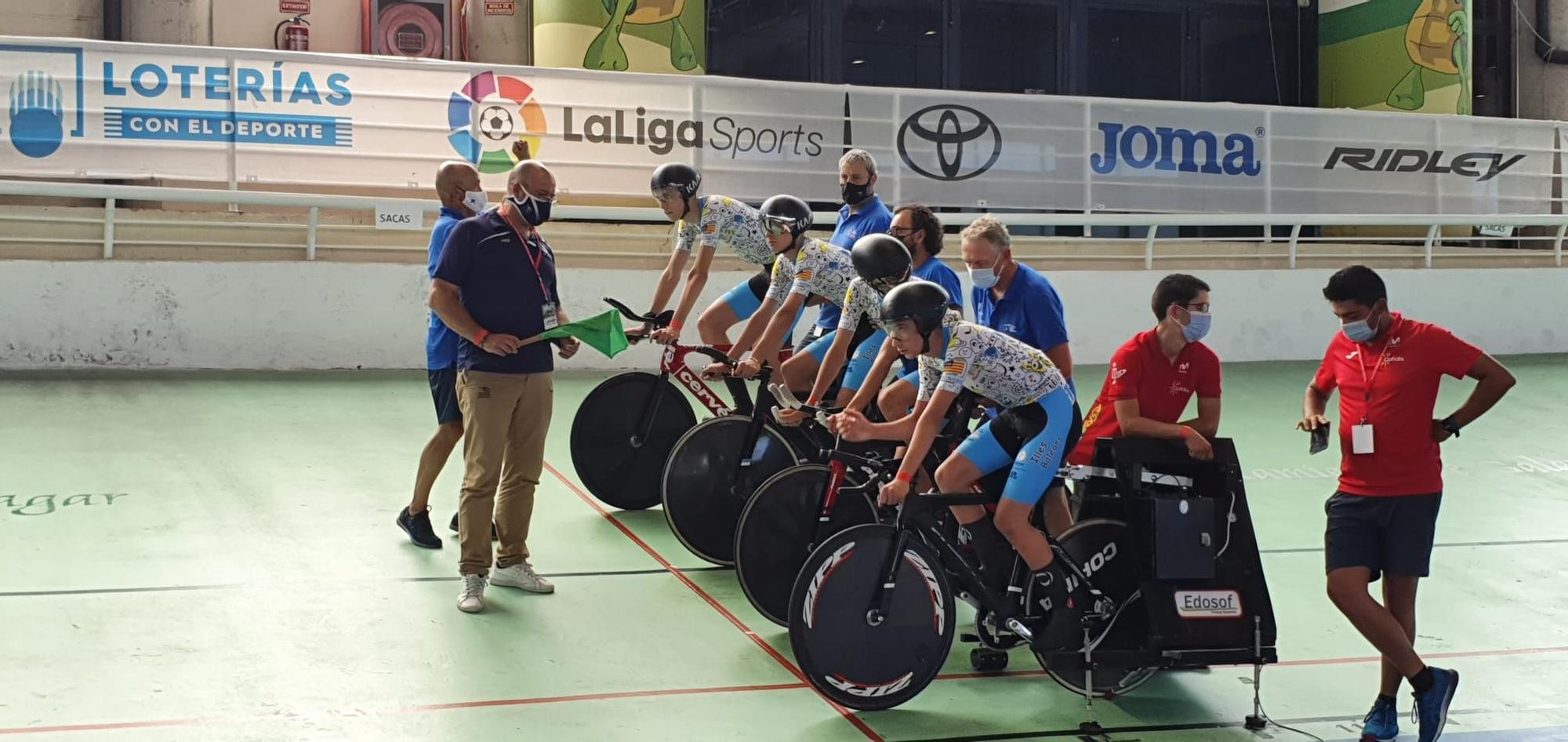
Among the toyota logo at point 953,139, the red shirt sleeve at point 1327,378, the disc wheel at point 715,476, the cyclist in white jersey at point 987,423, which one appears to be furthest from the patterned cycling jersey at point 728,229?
the toyota logo at point 953,139

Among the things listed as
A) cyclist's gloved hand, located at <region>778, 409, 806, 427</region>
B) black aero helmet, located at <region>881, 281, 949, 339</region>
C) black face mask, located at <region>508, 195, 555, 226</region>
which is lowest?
cyclist's gloved hand, located at <region>778, 409, 806, 427</region>

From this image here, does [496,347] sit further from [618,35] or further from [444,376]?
[618,35]

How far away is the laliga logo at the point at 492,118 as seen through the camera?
39.5 ft

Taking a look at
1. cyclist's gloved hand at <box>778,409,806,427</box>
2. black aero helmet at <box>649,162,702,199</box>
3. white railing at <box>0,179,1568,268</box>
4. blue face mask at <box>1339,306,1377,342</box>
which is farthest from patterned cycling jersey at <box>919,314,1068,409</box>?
white railing at <box>0,179,1568,268</box>

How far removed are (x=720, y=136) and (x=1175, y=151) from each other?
4.68 metres

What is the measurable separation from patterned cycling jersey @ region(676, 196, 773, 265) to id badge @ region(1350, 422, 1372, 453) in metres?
3.20

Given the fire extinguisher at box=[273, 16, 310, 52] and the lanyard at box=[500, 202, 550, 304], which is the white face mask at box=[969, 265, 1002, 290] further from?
the fire extinguisher at box=[273, 16, 310, 52]

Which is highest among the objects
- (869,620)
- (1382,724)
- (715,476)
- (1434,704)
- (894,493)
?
(894,493)

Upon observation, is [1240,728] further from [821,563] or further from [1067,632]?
[821,563]

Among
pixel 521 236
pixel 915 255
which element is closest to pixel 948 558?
pixel 915 255

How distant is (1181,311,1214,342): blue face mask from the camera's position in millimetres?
5438

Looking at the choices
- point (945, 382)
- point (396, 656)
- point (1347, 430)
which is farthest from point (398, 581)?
point (1347, 430)

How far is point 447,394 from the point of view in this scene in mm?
6883

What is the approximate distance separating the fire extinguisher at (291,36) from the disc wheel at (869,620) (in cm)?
1172
